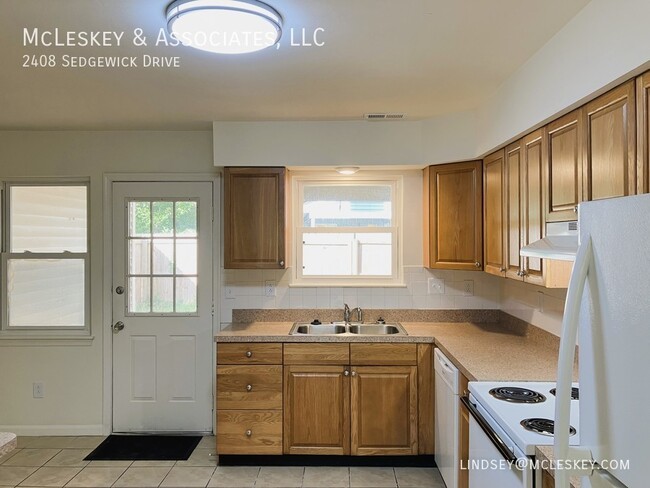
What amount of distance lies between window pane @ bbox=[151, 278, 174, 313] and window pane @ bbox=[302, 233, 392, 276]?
3.48 ft

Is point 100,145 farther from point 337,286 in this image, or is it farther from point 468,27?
point 468,27

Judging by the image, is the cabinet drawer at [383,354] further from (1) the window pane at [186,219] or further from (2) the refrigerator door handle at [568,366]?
(2) the refrigerator door handle at [568,366]

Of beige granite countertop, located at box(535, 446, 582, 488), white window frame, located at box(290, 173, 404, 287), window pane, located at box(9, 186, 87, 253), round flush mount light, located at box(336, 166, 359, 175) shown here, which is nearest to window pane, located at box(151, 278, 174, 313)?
window pane, located at box(9, 186, 87, 253)

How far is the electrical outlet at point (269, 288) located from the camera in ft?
12.0

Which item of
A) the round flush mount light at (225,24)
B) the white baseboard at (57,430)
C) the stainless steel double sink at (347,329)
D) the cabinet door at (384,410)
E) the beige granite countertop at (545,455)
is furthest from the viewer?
the white baseboard at (57,430)

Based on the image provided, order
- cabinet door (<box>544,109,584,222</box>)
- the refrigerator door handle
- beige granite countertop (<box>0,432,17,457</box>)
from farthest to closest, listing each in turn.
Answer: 1. cabinet door (<box>544,109,584,222</box>)
2. beige granite countertop (<box>0,432,17,457</box>)
3. the refrigerator door handle

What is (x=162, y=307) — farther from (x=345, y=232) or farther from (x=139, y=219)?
(x=345, y=232)

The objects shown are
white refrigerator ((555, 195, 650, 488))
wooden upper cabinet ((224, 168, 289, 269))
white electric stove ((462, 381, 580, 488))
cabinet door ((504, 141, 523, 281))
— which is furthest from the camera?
wooden upper cabinet ((224, 168, 289, 269))

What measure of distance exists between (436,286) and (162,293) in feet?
7.10

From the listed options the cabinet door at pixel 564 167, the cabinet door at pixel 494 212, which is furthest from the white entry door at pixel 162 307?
the cabinet door at pixel 564 167

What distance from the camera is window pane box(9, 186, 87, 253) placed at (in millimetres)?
3684

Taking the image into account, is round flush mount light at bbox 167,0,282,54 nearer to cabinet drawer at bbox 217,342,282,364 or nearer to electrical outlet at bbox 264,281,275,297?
cabinet drawer at bbox 217,342,282,364

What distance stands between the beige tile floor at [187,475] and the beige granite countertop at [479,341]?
2.79ft

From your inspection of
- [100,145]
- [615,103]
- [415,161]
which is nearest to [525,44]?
[615,103]
